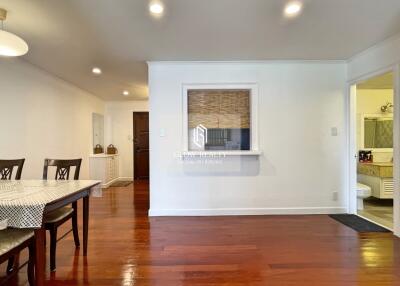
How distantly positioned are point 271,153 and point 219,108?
106cm

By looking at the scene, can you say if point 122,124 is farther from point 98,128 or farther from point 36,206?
point 36,206

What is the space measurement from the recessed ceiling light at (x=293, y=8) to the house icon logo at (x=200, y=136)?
1996 mm

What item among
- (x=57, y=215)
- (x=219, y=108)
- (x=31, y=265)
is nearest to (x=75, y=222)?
(x=57, y=215)

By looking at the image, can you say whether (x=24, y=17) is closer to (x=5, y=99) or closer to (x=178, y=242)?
(x=5, y=99)

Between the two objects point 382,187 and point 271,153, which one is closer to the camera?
point 271,153

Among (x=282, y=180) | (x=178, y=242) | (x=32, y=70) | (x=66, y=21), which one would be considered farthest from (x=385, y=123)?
(x=32, y=70)

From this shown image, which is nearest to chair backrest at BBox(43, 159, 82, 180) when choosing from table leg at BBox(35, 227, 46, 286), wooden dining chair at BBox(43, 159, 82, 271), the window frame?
wooden dining chair at BBox(43, 159, 82, 271)

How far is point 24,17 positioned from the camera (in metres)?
2.69

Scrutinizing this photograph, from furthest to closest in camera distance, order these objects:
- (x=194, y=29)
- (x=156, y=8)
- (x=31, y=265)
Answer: (x=194, y=29) < (x=156, y=8) < (x=31, y=265)

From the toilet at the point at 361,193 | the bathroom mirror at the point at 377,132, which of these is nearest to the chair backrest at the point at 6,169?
the toilet at the point at 361,193

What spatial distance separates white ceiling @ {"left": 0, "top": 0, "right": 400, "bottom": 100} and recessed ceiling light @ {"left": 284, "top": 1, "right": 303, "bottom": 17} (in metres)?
0.07

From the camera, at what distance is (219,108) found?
4.10 metres

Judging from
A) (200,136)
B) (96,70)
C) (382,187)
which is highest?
(96,70)

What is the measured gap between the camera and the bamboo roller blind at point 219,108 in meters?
4.07
